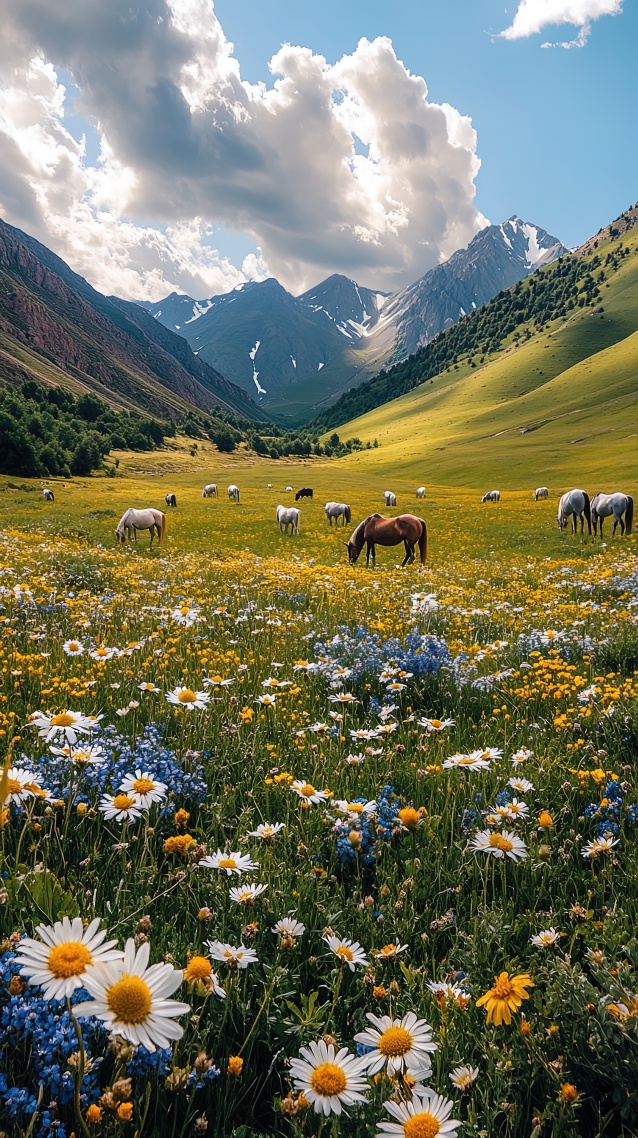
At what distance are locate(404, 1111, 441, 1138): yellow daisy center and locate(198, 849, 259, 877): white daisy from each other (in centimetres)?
116

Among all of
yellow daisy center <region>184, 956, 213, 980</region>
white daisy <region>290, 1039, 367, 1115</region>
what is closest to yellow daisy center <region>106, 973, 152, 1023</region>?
yellow daisy center <region>184, 956, 213, 980</region>

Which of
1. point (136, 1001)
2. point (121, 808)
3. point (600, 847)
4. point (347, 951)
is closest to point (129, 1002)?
point (136, 1001)

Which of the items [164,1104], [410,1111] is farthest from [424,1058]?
[164,1104]

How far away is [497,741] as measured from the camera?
4680 mm

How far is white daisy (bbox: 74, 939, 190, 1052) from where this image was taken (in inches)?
54.2

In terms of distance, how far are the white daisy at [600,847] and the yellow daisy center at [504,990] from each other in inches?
55.5

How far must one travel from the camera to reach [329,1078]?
66.0 inches

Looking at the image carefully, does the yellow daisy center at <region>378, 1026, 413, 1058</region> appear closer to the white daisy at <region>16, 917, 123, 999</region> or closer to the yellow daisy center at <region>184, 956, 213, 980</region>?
the yellow daisy center at <region>184, 956, 213, 980</region>

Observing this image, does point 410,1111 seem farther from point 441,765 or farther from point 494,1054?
point 441,765

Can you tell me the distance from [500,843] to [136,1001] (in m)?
2.01

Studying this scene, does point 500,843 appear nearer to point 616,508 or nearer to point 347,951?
point 347,951

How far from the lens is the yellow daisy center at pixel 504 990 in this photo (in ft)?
6.23

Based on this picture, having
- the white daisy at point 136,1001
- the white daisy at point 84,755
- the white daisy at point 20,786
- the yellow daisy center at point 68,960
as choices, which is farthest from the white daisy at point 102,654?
the white daisy at point 136,1001

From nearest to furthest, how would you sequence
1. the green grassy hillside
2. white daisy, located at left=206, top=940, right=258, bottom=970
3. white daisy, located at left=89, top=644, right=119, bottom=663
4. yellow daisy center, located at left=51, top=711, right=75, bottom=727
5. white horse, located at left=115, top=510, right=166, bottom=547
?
white daisy, located at left=206, top=940, right=258, bottom=970 → yellow daisy center, located at left=51, top=711, right=75, bottom=727 → white daisy, located at left=89, top=644, right=119, bottom=663 → white horse, located at left=115, top=510, right=166, bottom=547 → the green grassy hillside
